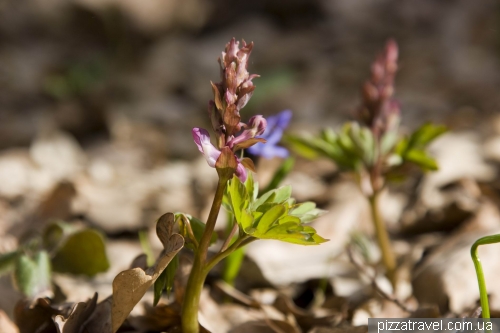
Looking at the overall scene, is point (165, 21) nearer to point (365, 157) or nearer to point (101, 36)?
point (101, 36)

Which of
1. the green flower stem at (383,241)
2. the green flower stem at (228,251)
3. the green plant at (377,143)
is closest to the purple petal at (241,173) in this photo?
the green flower stem at (228,251)

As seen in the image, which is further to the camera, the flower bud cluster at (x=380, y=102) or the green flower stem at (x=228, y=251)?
the flower bud cluster at (x=380, y=102)

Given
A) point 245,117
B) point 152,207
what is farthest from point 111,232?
point 245,117

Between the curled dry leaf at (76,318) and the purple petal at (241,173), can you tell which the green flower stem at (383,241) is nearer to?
the purple petal at (241,173)

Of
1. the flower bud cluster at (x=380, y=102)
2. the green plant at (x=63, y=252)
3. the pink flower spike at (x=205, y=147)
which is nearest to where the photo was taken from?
the pink flower spike at (x=205, y=147)

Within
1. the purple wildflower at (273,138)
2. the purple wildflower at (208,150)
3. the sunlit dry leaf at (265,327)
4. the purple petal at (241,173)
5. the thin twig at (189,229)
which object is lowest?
the sunlit dry leaf at (265,327)

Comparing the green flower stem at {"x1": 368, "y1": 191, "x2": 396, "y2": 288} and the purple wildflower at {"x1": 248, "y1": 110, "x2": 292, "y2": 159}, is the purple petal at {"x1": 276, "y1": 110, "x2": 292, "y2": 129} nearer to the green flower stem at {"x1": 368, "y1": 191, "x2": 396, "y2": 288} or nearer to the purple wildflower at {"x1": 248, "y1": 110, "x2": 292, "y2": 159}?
the purple wildflower at {"x1": 248, "y1": 110, "x2": 292, "y2": 159}

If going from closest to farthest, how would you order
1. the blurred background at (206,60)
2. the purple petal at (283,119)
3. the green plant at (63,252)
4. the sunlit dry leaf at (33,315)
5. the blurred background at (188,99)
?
the sunlit dry leaf at (33,315), the green plant at (63,252), the purple petal at (283,119), the blurred background at (188,99), the blurred background at (206,60)

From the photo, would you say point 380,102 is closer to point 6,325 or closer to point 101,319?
point 101,319
